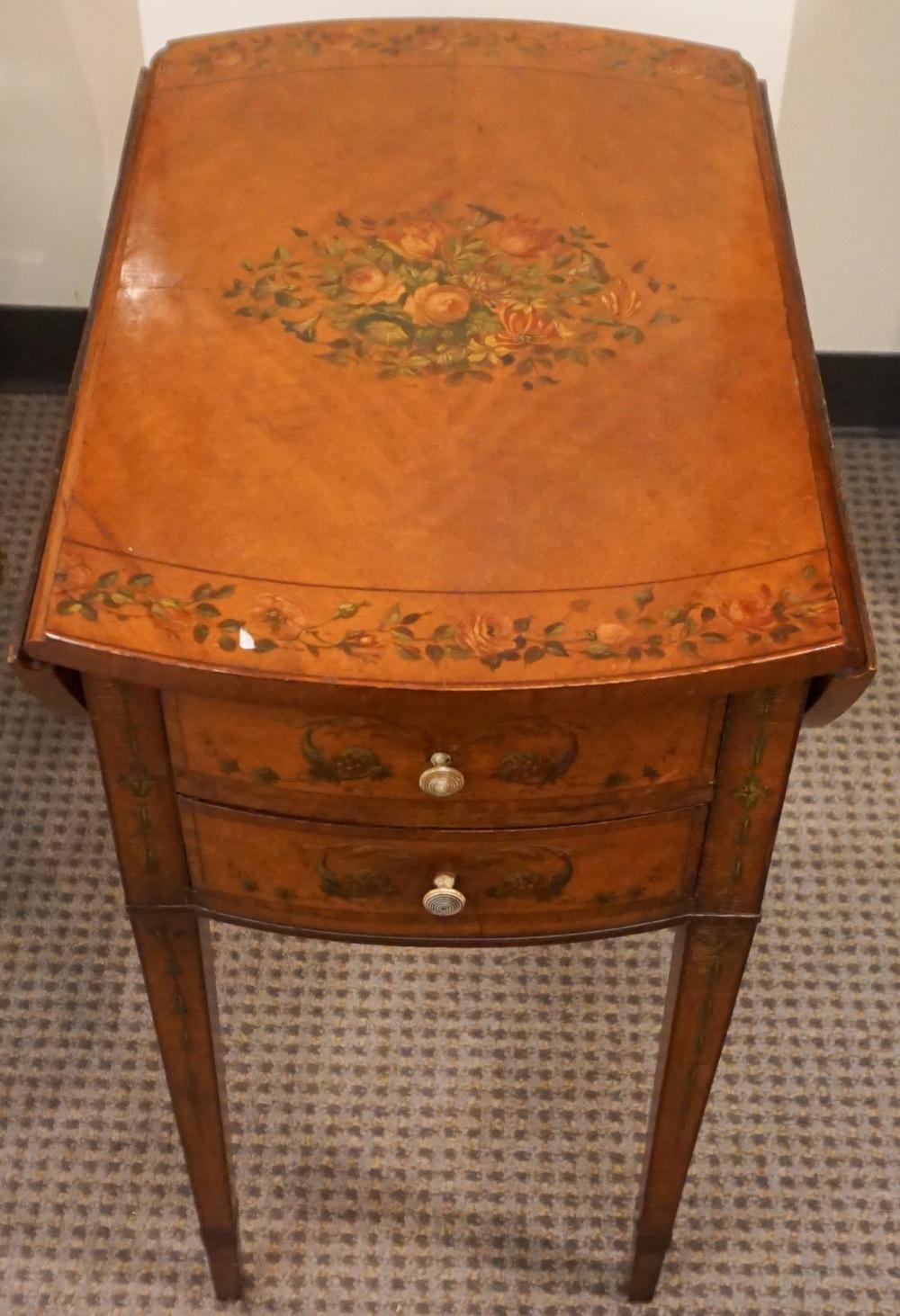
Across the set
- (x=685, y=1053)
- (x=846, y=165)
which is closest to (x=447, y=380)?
(x=685, y=1053)

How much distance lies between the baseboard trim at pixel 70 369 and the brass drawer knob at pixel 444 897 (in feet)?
3.70

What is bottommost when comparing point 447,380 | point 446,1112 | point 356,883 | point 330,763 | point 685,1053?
point 446,1112

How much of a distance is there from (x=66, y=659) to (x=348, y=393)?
226 mm

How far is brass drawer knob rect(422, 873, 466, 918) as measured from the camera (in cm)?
78

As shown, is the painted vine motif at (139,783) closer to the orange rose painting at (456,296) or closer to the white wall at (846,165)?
the orange rose painting at (456,296)

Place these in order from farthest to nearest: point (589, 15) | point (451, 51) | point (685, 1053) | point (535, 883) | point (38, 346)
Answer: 1. point (38, 346)
2. point (589, 15)
3. point (451, 51)
4. point (685, 1053)
5. point (535, 883)

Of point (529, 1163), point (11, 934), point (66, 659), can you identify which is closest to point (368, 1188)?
point (529, 1163)

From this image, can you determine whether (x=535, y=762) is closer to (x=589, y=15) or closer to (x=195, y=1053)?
(x=195, y=1053)

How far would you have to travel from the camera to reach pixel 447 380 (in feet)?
2.64

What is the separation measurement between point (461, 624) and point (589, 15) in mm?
719

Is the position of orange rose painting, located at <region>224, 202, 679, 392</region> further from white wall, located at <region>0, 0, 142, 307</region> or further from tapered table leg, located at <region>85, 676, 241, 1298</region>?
white wall, located at <region>0, 0, 142, 307</region>

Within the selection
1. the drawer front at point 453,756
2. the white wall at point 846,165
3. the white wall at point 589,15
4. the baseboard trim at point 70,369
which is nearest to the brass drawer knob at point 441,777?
the drawer front at point 453,756

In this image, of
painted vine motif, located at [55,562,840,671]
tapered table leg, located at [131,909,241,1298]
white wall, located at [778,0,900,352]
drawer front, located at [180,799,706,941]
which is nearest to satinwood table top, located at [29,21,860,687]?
painted vine motif, located at [55,562,840,671]

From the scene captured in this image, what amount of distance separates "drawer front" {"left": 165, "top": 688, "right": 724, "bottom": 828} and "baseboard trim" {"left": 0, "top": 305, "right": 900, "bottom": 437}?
1108 millimetres
